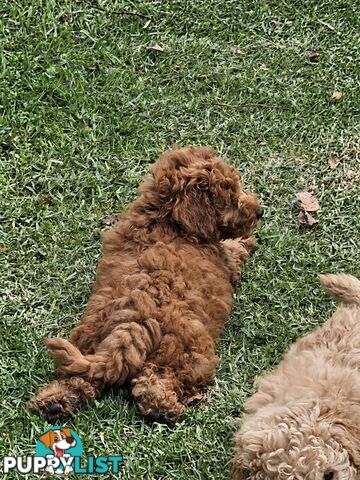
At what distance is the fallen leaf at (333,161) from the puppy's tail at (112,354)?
230cm

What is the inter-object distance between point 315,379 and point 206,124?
9.15 feet

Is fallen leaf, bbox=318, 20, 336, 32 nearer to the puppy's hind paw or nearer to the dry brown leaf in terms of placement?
the dry brown leaf

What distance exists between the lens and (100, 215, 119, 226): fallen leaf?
527 centimetres

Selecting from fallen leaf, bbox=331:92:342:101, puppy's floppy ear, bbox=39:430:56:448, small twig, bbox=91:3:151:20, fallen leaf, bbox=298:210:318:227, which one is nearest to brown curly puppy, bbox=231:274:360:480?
puppy's floppy ear, bbox=39:430:56:448

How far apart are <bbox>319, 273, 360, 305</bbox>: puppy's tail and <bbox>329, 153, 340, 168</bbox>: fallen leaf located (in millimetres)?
1656

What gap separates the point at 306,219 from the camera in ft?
17.9

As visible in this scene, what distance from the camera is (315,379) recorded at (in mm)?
3658

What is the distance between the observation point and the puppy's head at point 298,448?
3.16 metres

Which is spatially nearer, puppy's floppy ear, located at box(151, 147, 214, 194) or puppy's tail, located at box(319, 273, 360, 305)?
puppy's tail, located at box(319, 273, 360, 305)

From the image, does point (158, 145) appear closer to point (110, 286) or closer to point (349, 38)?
point (110, 286)

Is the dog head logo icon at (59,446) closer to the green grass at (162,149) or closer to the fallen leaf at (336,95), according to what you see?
the green grass at (162,149)

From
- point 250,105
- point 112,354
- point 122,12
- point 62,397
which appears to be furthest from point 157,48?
point 62,397

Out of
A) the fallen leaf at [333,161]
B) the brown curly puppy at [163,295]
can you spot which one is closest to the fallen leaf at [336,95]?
the fallen leaf at [333,161]

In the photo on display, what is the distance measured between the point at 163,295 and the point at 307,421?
4.33 feet
